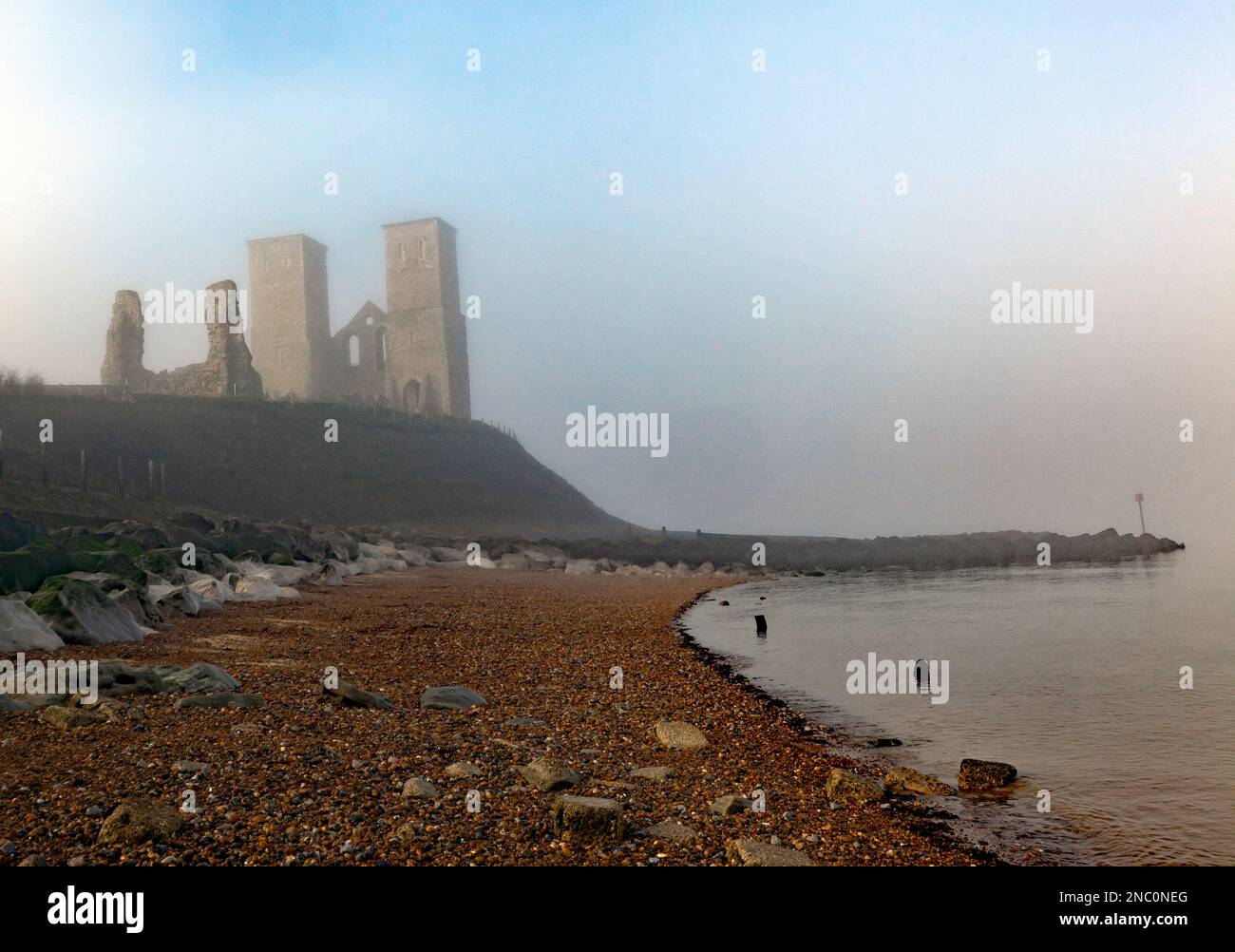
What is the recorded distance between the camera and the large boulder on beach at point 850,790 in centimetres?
552

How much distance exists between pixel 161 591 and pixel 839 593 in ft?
60.9

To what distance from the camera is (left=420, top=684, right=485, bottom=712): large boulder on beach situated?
709cm

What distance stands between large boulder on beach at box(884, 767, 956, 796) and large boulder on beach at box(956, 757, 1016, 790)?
12cm

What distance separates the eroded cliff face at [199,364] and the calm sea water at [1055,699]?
39.7 m

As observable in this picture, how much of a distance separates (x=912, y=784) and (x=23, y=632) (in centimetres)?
770

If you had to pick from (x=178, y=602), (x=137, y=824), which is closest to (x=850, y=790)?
(x=137, y=824)

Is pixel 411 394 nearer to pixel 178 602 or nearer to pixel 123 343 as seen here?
pixel 123 343

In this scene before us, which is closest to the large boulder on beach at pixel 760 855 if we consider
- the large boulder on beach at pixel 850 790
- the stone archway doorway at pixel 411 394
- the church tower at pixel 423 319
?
the large boulder on beach at pixel 850 790

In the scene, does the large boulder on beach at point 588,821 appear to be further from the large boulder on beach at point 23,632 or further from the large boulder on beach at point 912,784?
the large boulder on beach at point 23,632

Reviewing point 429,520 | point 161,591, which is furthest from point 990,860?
point 429,520

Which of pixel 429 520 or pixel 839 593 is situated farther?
pixel 429 520

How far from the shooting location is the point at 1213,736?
7598 millimetres

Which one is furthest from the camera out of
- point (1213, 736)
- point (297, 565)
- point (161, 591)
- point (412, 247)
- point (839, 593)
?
point (412, 247)
